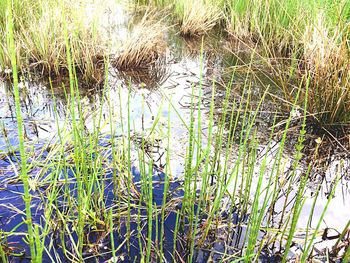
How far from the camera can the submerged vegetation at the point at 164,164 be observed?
5.03 feet

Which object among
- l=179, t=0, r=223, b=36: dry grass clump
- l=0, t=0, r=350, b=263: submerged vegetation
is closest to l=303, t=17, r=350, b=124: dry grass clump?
l=0, t=0, r=350, b=263: submerged vegetation

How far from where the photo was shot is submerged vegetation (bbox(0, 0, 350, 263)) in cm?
153

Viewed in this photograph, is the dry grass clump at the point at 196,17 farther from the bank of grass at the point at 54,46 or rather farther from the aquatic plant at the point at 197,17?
the bank of grass at the point at 54,46

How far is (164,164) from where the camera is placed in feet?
7.63

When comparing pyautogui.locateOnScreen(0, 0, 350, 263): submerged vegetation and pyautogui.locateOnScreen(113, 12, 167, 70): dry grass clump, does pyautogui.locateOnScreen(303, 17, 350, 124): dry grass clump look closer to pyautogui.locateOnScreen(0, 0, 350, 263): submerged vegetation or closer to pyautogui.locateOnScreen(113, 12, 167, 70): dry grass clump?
pyautogui.locateOnScreen(0, 0, 350, 263): submerged vegetation

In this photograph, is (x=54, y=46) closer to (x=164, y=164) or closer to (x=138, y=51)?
(x=138, y=51)

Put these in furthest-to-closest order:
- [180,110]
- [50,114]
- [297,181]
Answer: [180,110]
[50,114]
[297,181]

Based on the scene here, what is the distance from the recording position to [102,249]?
1.64m

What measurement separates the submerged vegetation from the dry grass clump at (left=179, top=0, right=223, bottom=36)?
4.37ft

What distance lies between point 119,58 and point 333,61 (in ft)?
A: 7.85

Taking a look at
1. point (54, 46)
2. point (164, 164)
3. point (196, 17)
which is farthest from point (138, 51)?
point (164, 164)

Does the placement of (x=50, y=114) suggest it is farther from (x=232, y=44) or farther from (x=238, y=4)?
(x=238, y=4)

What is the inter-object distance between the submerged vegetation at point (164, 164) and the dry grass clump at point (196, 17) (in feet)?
4.37

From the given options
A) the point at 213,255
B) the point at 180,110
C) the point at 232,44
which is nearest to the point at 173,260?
the point at 213,255
